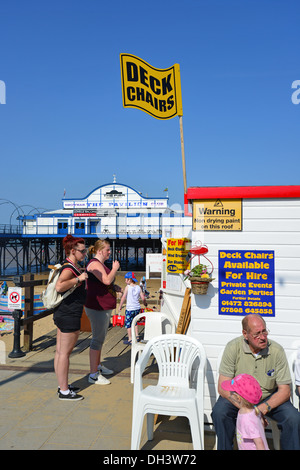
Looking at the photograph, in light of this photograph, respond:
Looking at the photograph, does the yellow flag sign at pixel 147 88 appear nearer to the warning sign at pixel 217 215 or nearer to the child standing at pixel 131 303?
the warning sign at pixel 217 215

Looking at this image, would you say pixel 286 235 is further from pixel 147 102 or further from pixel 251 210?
pixel 147 102

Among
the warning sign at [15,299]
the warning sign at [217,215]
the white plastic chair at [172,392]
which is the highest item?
the warning sign at [217,215]

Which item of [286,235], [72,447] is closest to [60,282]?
[72,447]

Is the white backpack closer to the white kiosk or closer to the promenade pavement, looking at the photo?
the promenade pavement

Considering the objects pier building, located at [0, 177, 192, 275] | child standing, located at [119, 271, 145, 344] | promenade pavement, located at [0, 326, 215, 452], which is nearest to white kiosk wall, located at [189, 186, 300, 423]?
promenade pavement, located at [0, 326, 215, 452]

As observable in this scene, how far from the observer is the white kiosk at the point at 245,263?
3.57 meters

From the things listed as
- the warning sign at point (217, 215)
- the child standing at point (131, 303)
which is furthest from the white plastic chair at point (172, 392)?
the child standing at point (131, 303)

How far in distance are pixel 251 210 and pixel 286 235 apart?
41cm

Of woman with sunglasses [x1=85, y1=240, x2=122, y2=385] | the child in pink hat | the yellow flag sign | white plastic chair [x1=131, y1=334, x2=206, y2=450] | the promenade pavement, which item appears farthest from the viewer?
the yellow flag sign

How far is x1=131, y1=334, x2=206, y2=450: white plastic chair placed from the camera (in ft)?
9.57

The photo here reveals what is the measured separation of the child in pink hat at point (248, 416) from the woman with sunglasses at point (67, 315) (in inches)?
85.7

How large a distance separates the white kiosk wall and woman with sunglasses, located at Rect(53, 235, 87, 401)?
139 cm

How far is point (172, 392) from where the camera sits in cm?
318

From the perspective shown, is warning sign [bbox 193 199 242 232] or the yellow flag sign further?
the yellow flag sign
